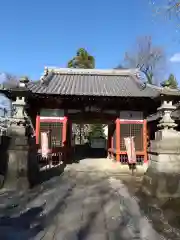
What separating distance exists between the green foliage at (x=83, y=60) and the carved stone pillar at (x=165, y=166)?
35.4 m

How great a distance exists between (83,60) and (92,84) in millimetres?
26182

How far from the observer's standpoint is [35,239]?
3.97 m

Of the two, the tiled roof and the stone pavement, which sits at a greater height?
the tiled roof

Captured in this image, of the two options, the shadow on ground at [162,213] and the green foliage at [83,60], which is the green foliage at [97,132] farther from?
the shadow on ground at [162,213]

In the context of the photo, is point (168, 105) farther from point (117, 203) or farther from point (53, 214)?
point (53, 214)

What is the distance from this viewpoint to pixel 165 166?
23.8 ft

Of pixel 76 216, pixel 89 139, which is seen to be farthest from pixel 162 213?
pixel 89 139

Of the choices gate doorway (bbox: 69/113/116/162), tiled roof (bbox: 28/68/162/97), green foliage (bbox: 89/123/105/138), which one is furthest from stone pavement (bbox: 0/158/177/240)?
green foliage (bbox: 89/123/105/138)

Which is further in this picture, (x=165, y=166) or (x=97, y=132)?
(x=97, y=132)

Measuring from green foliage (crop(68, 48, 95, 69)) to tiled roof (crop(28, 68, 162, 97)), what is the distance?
72.1 ft

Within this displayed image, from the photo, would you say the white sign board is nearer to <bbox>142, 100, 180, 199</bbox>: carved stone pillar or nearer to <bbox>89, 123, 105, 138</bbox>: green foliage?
<bbox>142, 100, 180, 199</bbox>: carved stone pillar

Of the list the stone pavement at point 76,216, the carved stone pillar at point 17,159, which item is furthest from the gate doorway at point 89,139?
the stone pavement at point 76,216

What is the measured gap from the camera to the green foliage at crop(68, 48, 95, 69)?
41.8 meters

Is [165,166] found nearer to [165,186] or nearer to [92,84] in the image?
[165,186]
